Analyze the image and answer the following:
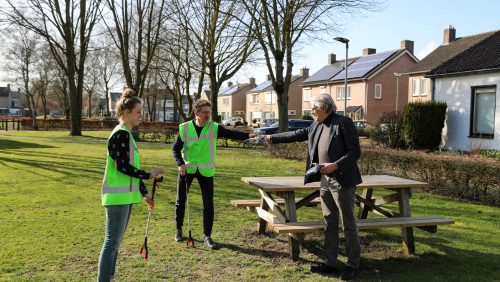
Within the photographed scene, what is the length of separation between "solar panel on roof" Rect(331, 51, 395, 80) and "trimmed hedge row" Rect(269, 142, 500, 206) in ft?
119

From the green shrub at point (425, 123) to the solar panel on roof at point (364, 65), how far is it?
28.6 meters

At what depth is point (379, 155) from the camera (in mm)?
11992

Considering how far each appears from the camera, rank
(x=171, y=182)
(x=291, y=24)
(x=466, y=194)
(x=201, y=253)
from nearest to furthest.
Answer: (x=201, y=253) → (x=466, y=194) → (x=171, y=182) → (x=291, y=24)

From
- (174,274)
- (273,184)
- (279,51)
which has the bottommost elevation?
(174,274)

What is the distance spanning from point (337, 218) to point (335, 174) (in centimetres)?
60

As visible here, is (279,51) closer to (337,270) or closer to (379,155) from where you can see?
(379,155)

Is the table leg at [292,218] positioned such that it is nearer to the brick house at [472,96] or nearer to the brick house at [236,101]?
the brick house at [472,96]

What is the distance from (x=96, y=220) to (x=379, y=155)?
7.67 m

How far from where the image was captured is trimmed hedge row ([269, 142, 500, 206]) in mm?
9273

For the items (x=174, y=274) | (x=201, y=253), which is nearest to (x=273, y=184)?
(x=201, y=253)

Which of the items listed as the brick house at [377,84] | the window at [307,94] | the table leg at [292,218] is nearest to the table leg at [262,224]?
the table leg at [292,218]

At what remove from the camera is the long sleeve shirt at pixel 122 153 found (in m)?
4.04

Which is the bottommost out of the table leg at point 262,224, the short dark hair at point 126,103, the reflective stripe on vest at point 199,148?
the table leg at point 262,224

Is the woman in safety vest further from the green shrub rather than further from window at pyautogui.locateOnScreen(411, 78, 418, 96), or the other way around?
window at pyautogui.locateOnScreen(411, 78, 418, 96)
